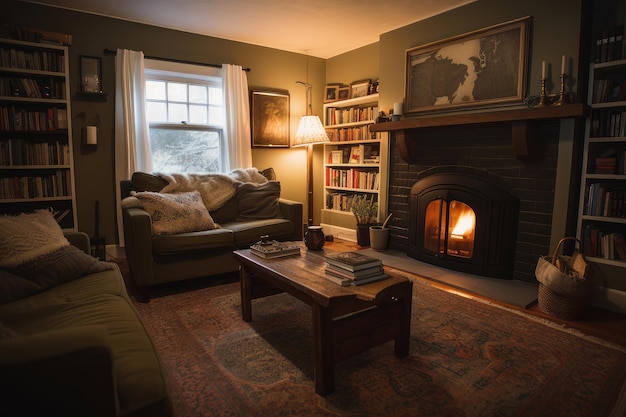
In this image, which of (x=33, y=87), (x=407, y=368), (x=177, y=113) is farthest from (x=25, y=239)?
(x=177, y=113)

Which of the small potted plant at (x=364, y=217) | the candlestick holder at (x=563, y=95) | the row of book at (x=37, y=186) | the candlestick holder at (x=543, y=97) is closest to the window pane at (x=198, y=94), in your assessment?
the row of book at (x=37, y=186)

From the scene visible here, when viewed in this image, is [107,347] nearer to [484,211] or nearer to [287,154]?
[484,211]

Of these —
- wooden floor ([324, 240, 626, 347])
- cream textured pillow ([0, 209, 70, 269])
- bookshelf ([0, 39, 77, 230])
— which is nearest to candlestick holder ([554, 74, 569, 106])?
wooden floor ([324, 240, 626, 347])

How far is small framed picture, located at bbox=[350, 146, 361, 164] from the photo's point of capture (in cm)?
468

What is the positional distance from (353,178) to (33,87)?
3380mm

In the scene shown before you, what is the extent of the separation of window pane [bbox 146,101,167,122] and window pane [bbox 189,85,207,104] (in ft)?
1.12

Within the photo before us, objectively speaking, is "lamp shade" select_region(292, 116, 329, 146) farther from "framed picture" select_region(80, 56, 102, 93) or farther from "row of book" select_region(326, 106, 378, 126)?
"framed picture" select_region(80, 56, 102, 93)

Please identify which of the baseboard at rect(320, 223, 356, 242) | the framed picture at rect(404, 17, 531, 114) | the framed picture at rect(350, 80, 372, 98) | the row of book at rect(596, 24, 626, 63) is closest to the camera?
the row of book at rect(596, 24, 626, 63)

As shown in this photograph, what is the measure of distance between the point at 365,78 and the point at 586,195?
9.32 ft

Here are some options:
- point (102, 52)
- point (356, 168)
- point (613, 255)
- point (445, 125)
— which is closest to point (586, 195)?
point (613, 255)

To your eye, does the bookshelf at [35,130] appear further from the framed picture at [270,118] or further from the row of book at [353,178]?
the row of book at [353,178]

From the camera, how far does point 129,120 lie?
3.75 m

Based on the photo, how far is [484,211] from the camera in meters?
3.21

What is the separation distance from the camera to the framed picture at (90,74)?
357 cm
